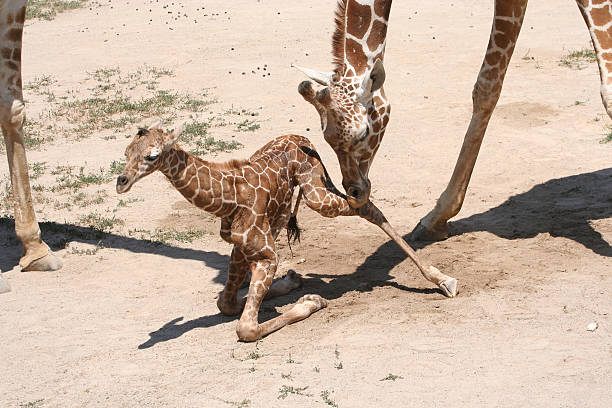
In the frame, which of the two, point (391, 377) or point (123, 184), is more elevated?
point (123, 184)

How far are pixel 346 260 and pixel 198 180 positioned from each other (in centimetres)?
211

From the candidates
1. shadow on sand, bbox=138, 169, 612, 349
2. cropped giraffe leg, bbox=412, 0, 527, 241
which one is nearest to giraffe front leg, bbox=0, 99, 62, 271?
shadow on sand, bbox=138, 169, 612, 349

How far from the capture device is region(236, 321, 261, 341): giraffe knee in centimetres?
539

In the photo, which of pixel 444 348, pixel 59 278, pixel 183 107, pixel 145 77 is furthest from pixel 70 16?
pixel 444 348

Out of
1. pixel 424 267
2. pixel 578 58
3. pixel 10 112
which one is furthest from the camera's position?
pixel 578 58

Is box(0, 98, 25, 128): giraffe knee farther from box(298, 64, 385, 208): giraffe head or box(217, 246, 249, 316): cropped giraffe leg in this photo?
box(298, 64, 385, 208): giraffe head

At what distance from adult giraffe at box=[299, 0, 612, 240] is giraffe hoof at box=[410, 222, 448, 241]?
0.04 m

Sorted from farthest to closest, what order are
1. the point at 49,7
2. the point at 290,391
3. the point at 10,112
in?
1. the point at 49,7
2. the point at 10,112
3. the point at 290,391

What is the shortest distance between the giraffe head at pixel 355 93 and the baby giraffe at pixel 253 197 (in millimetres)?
280


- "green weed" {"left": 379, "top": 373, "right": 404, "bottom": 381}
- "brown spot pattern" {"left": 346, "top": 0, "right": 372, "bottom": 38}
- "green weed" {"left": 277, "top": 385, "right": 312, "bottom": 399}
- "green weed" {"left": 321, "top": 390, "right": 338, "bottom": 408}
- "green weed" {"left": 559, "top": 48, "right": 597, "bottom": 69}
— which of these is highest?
"brown spot pattern" {"left": 346, "top": 0, "right": 372, "bottom": 38}

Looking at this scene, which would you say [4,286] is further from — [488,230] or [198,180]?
[488,230]

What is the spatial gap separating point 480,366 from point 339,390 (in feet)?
3.03

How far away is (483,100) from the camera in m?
7.33

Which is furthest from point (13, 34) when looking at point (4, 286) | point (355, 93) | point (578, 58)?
point (578, 58)
